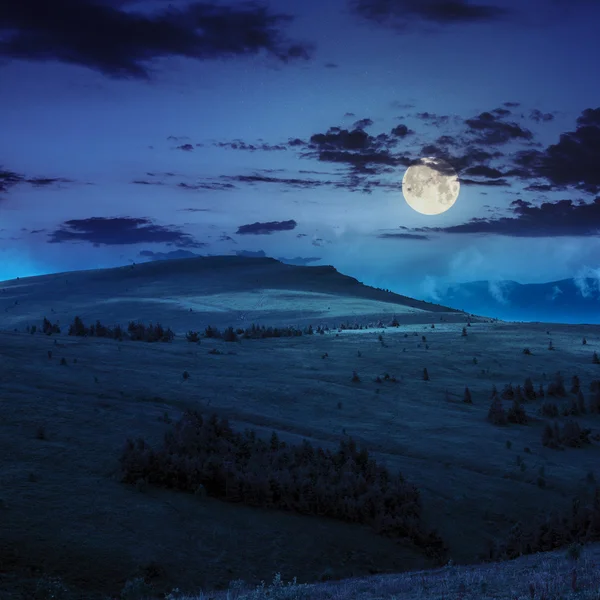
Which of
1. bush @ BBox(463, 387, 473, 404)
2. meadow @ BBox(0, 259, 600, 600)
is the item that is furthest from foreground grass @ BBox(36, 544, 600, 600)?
bush @ BBox(463, 387, 473, 404)

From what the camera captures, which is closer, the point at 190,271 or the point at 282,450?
the point at 282,450

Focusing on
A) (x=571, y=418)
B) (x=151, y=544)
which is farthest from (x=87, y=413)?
(x=571, y=418)

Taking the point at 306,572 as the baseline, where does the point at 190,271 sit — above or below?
above

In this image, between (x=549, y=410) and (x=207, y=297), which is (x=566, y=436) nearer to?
(x=549, y=410)

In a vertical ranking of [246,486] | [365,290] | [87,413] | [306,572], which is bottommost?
[306,572]

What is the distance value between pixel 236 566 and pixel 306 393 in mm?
11536

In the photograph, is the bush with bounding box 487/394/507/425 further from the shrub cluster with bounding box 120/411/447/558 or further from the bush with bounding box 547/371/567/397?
the shrub cluster with bounding box 120/411/447/558

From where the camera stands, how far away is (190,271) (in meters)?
102

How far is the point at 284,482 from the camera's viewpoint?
1394cm

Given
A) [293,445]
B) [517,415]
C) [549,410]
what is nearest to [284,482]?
[293,445]

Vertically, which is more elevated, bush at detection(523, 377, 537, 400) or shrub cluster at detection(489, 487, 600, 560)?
bush at detection(523, 377, 537, 400)

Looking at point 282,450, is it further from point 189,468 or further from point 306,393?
point 306,393

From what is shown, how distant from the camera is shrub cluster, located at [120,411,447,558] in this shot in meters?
13.4

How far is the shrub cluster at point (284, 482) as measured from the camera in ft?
43.9
